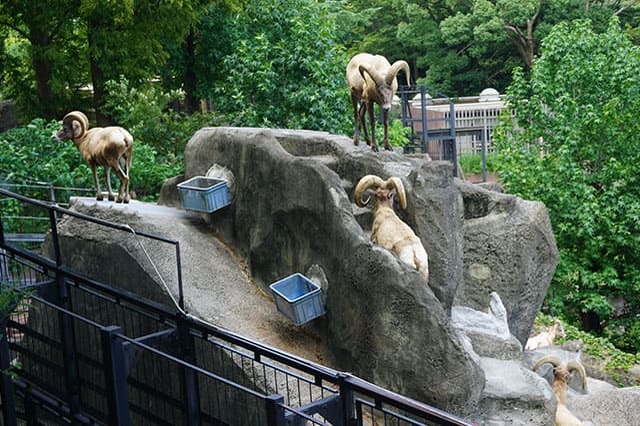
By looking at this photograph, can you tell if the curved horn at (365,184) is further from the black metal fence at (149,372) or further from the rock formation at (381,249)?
the black metal fence at (149,372)

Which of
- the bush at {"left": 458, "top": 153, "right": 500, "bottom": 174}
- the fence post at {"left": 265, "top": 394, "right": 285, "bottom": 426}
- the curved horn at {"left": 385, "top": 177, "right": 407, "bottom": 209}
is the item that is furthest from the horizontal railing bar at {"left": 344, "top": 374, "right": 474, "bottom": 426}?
the bush at {"left": 458, "top": 153, "right": 500, "bottom": 174}

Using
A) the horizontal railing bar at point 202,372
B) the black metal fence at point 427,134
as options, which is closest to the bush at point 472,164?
the black metal fence at point 427,134

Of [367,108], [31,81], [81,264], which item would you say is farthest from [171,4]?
[81,264]

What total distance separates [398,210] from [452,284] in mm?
1067

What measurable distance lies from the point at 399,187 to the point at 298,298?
1.73 meters

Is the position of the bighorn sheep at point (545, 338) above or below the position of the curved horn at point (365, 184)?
below

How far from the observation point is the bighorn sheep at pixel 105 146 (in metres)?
10.2

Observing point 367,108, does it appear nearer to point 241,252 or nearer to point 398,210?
point 398,210

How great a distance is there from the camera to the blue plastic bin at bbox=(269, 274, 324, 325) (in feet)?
29.0

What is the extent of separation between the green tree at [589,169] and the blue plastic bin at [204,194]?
9.98 m

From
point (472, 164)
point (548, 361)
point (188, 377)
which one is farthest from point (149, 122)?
point (472, 164)

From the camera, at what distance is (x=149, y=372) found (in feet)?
29.2

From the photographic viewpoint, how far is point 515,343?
10.1m


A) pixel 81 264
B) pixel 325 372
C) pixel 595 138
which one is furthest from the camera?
pixel 595 138
